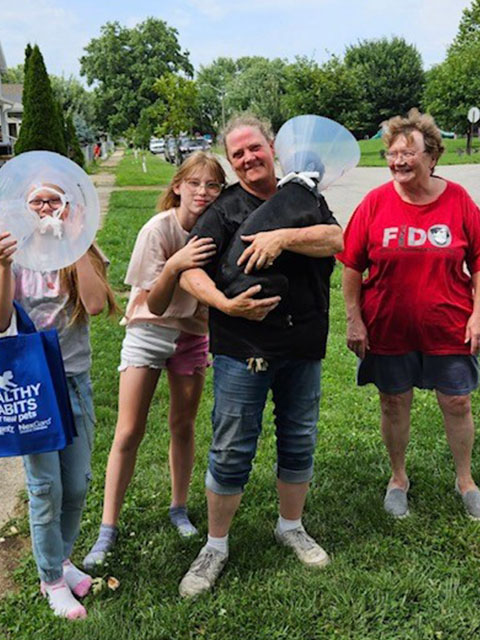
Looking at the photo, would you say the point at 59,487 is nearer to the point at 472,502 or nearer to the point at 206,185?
the point at 206,185

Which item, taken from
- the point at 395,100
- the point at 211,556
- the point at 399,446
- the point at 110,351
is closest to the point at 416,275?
the point at 399,446

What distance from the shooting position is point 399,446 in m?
3.32

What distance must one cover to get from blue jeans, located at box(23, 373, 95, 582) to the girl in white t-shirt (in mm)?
272

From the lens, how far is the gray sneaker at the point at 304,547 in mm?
2847

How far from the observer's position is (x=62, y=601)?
2570 mm

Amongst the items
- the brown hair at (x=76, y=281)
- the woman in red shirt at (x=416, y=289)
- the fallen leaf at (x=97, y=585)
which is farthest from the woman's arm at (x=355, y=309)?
the fallen leaf at (x=97, y=585)

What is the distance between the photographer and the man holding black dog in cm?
237

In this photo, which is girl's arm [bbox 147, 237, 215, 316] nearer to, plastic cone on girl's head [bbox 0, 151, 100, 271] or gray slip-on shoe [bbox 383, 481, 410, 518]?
plastic cone on girl's head [bbox 0, 151, 100, 271]

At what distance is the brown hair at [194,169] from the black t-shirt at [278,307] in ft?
0.63

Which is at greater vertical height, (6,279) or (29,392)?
(6,279)

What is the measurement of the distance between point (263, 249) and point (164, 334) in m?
0.69

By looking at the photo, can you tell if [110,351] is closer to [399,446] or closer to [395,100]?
[399,446]

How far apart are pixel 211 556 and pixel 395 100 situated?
5703 centimetres

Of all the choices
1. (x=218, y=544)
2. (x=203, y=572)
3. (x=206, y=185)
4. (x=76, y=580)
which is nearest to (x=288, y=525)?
(x=218, y=544)
